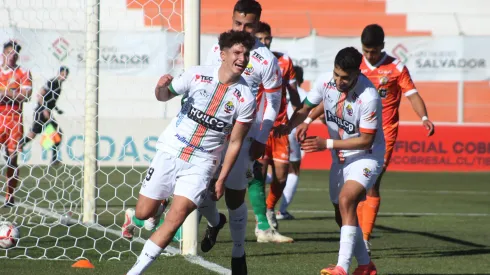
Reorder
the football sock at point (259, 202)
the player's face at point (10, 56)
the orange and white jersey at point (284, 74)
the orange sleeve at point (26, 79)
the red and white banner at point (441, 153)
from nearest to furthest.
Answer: the football sock at point (259, 202) < the orange and white jersey at point (284, 74) < the player's face at point (10, 56) < the orange sleeve at point (26, 79) < the red and white banner at point (441, 153)

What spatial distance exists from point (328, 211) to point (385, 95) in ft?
13.2

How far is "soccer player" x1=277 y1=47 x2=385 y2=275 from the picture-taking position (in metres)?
6.51

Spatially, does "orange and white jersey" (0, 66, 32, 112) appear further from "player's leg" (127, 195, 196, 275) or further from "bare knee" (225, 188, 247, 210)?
"player's leg" (127, 195, 196, 275)

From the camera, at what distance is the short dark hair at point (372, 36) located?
7930 mm

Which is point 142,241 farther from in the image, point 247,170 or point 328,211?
point 328,211

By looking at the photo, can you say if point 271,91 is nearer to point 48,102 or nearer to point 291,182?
point 291,182

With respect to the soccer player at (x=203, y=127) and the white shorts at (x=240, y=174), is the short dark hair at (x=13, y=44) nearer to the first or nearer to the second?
the white shorts at (x=240, y=174)

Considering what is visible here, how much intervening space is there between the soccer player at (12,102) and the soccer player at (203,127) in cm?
475

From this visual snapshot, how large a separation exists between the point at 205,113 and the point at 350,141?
1.22 metres

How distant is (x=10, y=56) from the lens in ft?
33.8

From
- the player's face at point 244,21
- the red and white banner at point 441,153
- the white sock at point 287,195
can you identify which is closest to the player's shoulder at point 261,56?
the player's face at point 244,21

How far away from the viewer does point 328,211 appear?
40.7ft

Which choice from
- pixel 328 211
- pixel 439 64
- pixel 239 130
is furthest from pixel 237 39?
pixel 439 64

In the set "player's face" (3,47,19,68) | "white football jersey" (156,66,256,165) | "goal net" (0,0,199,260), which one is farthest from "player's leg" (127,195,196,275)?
"player's face" (3,47,19,68)
